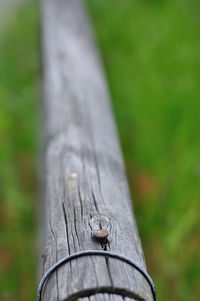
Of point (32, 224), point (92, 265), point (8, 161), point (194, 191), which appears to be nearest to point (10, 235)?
point (32, 224)

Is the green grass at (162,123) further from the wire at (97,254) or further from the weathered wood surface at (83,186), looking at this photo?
the wire at (97,254)

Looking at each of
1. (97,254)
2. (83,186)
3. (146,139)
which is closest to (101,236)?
(97,254)

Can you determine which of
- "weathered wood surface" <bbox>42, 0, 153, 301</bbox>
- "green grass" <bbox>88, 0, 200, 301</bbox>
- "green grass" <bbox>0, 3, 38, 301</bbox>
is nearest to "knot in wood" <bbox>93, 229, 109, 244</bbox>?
"weathered wood surface" <bbox>42, 0, 153, 301</bbox>

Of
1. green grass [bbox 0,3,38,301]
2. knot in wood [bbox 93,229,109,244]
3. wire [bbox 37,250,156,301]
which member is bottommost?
wire [bbox 37,250,156,301]

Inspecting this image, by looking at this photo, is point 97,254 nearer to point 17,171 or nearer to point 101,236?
point 101,236

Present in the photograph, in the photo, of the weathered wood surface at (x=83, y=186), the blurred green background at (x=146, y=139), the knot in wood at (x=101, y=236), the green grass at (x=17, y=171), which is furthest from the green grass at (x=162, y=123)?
the knot in wood at (x=101, y=236)

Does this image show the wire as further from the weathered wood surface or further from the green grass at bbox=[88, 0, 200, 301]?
the green grass at bbox=[88, 0, 200, 301]

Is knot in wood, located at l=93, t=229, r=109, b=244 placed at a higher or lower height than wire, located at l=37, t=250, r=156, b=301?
higher
